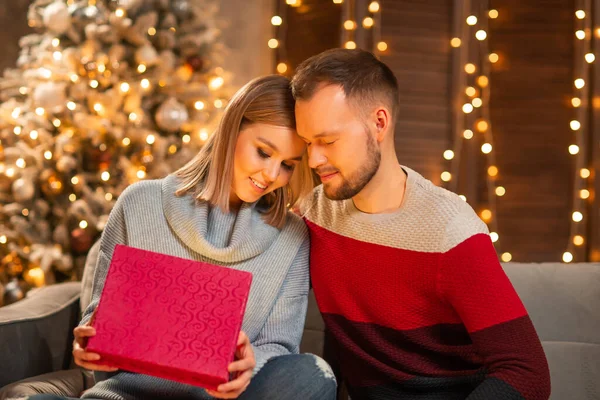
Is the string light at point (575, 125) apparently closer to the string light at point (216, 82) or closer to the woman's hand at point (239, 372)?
the string light at point (216, 82)

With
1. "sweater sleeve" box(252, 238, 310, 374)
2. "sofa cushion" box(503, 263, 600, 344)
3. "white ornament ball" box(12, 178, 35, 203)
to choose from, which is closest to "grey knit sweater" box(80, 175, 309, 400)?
"sweater sleeve" box(252, 238, 310, 374)

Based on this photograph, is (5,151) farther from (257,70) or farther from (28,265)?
(257,70)

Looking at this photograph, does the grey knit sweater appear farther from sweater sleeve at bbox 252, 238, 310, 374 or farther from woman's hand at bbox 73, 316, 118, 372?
Result: woman's hand at bbox 73, 316, 118, 372

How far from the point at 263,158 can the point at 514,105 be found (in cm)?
264

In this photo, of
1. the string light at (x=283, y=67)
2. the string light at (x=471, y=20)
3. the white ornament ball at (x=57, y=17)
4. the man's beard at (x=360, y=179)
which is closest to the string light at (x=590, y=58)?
the string light at (x=471, y=20)

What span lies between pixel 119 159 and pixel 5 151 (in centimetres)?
58

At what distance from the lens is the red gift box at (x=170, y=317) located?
4.17 ft

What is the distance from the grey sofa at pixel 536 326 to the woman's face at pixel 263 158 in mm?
594

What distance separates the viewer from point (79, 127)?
3.40 meters

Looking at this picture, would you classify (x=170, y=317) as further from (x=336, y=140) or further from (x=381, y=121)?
(x=381, y=121)

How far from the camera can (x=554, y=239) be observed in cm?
386

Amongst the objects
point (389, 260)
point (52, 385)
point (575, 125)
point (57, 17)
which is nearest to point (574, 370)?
point (389, 260)

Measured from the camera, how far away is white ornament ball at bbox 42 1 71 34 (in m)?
3.43

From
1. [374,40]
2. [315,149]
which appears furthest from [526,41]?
[315,149]
